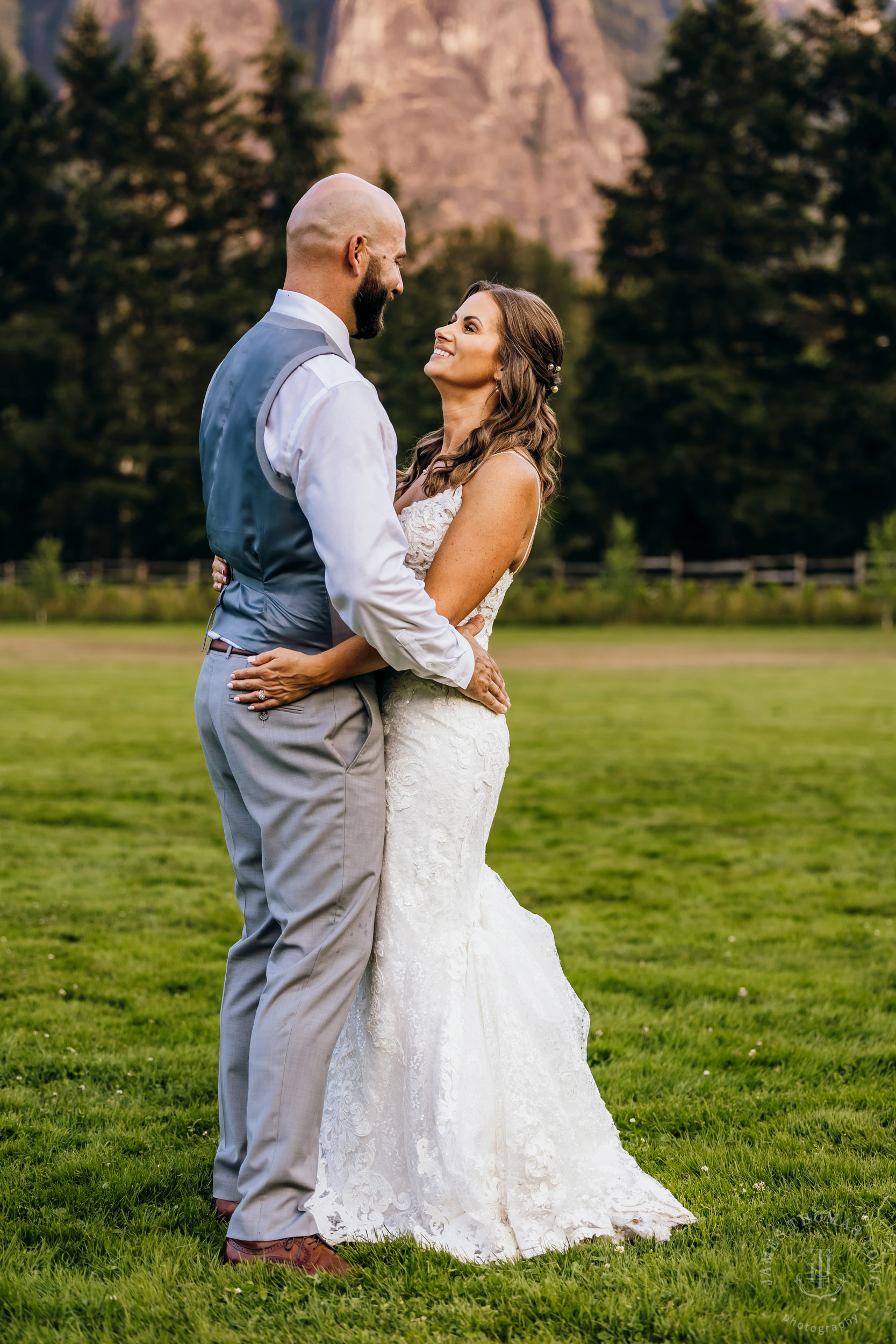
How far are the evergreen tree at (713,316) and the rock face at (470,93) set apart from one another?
10291 cm

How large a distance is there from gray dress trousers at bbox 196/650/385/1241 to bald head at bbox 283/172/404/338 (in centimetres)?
83

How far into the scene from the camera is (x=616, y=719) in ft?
49.2

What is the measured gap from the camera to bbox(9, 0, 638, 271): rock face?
156 meters

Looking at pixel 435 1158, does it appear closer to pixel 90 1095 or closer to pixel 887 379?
pixel 90 1095

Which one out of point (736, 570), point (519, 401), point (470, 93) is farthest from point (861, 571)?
point (470, 93)

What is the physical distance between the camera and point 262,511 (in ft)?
8.93

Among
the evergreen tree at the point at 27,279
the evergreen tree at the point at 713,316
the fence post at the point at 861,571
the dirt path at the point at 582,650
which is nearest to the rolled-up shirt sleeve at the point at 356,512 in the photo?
the dirt path at the point at 582,650

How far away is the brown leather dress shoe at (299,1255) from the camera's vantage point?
281cm

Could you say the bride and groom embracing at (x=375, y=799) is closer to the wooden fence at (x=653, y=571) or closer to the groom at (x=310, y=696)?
the groom at (x=310, y=696)

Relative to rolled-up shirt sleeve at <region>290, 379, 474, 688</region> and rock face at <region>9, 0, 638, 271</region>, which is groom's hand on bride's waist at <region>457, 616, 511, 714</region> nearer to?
rolled-up shirt sleeve at <region>290, 379, 474, 688</region>

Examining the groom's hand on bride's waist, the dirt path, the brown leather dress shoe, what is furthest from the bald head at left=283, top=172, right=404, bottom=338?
the dirt path

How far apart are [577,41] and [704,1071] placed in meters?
190

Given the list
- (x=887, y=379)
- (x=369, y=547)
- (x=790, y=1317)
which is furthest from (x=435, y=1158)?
(x=887, y=379)

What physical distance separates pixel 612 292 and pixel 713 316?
4.32 metres
